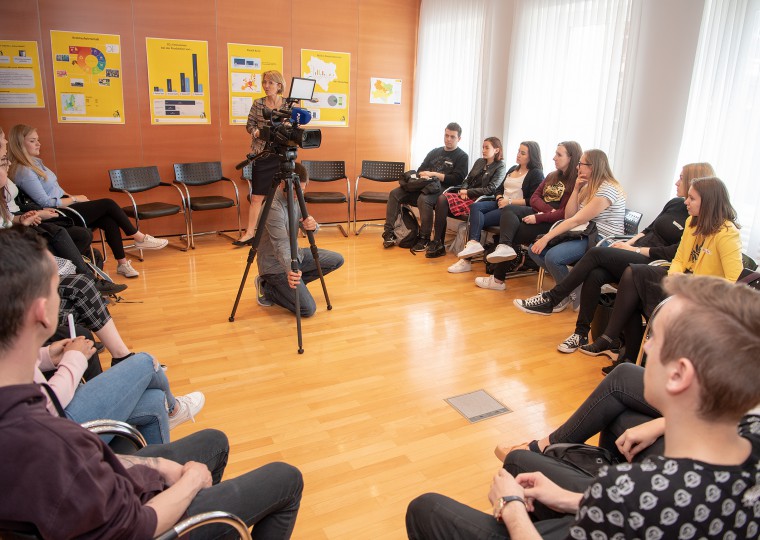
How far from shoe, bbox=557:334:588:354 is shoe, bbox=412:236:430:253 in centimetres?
262

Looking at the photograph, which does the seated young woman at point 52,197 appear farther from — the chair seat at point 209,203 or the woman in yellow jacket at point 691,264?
the woman in yellow jacket at point 691,264

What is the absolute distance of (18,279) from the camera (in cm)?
112

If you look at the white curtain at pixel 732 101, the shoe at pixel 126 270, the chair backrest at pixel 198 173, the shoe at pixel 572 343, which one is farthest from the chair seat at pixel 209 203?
the white curtain at pixel 732 101

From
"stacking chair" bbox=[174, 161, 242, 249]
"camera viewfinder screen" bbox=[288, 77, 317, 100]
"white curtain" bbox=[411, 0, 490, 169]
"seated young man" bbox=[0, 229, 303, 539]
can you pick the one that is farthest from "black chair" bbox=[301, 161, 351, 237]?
"seated young man" bbox=[0, 229, 303, 539]

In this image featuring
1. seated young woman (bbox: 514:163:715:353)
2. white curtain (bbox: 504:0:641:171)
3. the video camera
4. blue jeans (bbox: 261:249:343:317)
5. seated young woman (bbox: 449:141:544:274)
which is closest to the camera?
the video camera

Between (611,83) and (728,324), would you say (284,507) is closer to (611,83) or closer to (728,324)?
(728,324)

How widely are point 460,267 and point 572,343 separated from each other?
1.87 m

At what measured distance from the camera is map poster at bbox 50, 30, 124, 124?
5660 millimetres

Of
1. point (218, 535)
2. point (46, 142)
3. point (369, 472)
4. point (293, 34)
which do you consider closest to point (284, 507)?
point (218, 535)

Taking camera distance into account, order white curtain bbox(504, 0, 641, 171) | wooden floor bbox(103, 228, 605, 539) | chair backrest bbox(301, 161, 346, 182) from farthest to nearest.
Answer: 1. chair backrest bbox(301, 161, 346, 182)
2. white curtain bbox(504, 0, 641, 171)
3. wooden floor bbox(103, 228, 605, 539)

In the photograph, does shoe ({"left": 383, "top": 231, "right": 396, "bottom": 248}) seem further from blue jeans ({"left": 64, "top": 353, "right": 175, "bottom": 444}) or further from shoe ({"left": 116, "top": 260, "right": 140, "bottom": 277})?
blue jeans ({"left": 64, "top": 353, "right": 175, "bottom": 444})

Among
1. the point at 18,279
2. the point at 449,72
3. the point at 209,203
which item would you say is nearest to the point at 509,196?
the point at 449,72

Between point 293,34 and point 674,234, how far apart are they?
4941 mm

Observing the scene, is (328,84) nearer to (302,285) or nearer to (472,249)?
(472,249)
